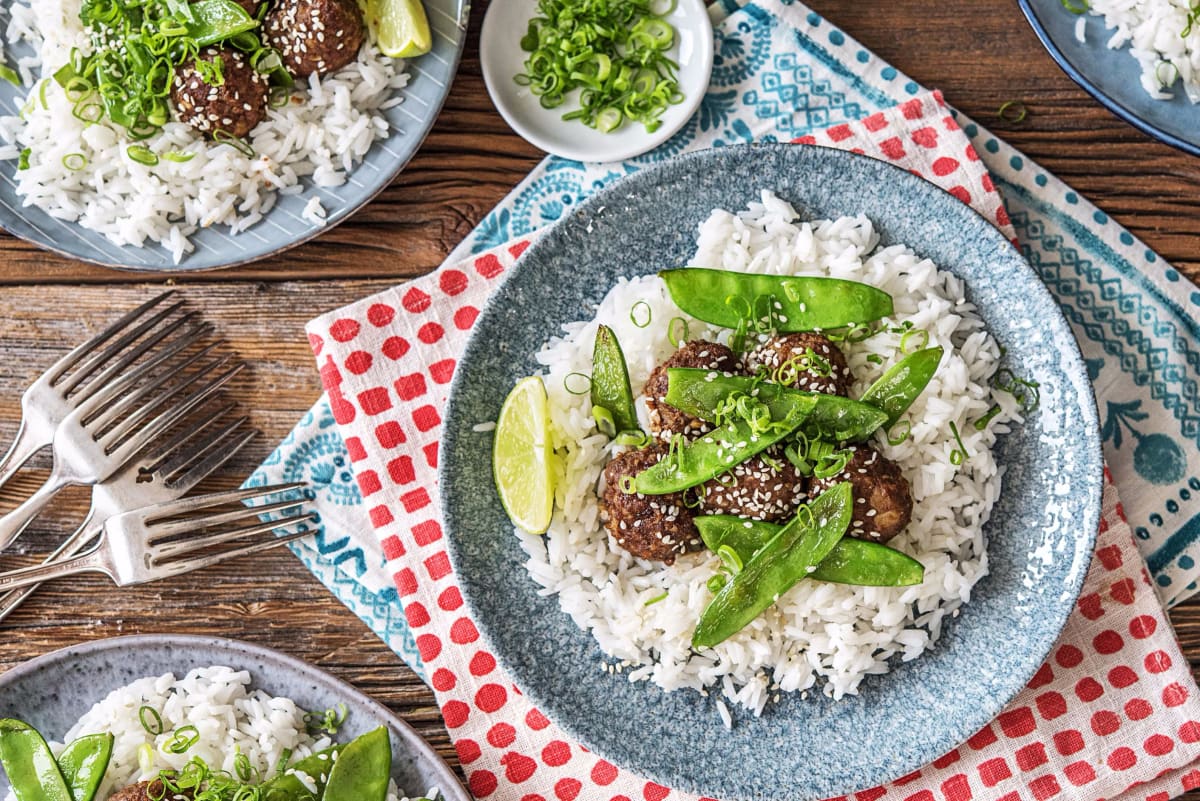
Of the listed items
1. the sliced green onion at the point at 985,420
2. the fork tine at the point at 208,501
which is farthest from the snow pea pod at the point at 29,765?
the sliced green onion at the point at 985,420

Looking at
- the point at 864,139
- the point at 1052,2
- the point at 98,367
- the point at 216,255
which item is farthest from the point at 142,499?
the point at 1052,2

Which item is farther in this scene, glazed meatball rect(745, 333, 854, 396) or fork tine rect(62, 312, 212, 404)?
fork tine rect(62, 312, 212, 404)

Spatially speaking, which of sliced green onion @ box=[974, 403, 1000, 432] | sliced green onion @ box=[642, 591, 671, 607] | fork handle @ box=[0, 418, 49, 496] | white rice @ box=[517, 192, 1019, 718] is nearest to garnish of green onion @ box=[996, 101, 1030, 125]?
white rice @ box=[517, 192, 1019, 718]

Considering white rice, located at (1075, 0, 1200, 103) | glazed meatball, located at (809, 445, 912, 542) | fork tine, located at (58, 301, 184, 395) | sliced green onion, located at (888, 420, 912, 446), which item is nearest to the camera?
glazed meatball, located at (809, 445, 912, 542)

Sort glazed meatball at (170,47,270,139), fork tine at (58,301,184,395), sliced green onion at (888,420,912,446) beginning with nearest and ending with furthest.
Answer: sliced green onion at (888,420,912,446), glazed meatball at (170,47,270,139), fork tine at (58,301,184,395)

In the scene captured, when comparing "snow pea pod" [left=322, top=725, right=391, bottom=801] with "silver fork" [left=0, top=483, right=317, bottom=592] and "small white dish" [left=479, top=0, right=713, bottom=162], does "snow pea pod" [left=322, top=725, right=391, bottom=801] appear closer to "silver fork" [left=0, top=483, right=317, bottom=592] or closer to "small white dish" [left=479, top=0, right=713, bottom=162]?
"silver fork" [left=0, top=483, right=317, bottom=592]

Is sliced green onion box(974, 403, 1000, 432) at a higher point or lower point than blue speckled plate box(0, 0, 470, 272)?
lower
